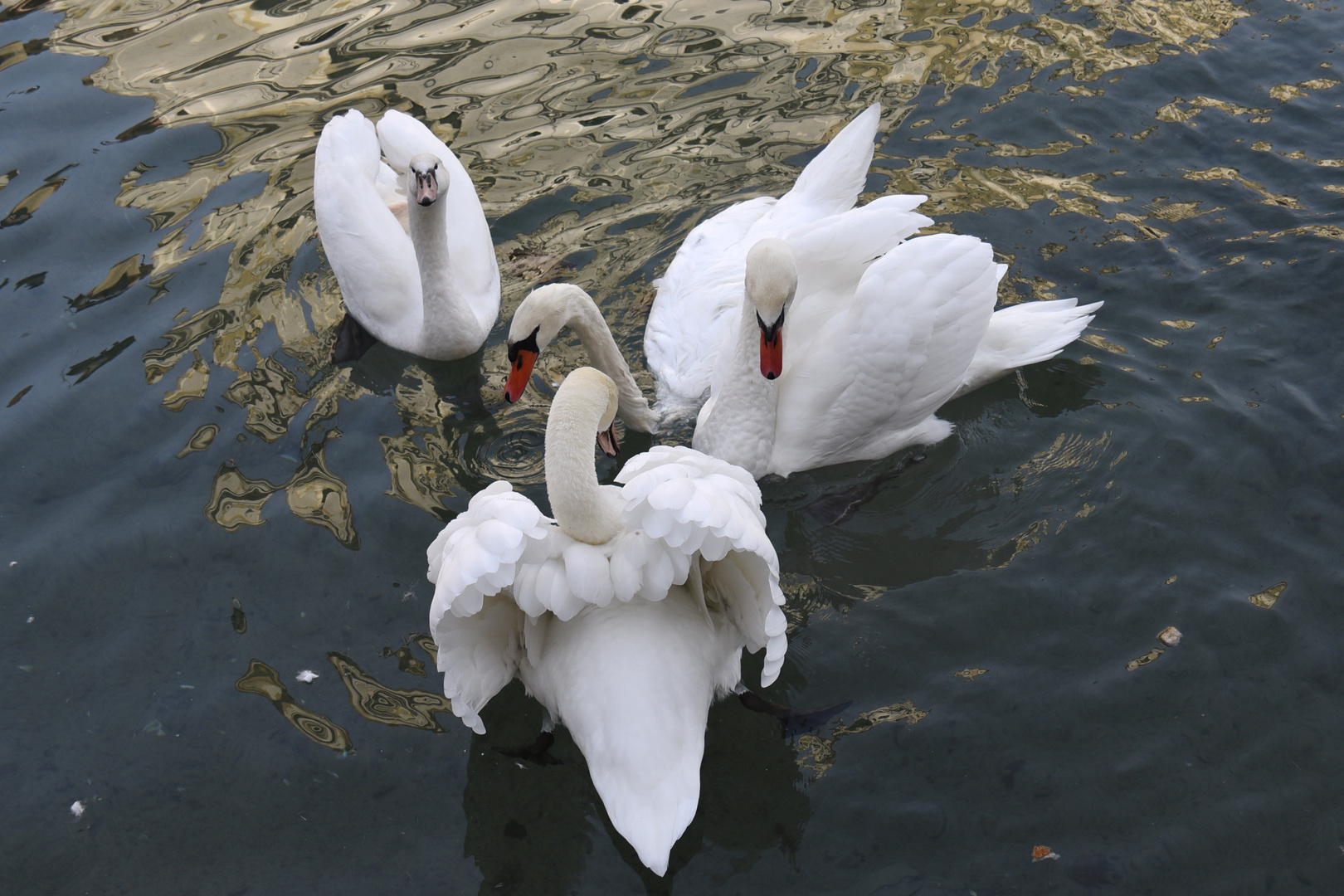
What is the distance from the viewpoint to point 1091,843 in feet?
12.5

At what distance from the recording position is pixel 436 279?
5902 mm

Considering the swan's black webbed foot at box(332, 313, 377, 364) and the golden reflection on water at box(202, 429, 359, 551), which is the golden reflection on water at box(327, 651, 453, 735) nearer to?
the golden reflection on water at box(202, 429, 359, 551)

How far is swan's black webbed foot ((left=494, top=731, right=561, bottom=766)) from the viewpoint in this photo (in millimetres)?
4215

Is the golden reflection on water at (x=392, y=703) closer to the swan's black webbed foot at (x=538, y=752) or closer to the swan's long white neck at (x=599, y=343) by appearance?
the swan's black webbed foot at (x=538, y=752)

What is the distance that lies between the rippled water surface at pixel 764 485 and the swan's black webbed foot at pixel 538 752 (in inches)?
3.0

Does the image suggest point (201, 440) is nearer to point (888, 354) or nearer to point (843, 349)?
point (843, 349)

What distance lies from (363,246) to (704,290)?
2.03 m

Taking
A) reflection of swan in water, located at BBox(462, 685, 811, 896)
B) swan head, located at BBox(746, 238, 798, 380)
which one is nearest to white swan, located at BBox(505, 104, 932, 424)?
swan head, located at BBox(746, 238, 798, 380)

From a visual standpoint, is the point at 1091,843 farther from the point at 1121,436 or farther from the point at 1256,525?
the point at 1121,436

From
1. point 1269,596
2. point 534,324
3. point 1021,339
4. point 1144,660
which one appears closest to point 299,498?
point 534,324

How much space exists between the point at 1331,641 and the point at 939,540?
1.65 meters

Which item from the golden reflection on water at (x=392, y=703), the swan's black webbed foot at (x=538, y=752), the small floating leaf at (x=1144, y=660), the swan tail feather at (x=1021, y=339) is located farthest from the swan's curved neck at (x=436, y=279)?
the small floating leaf at (x=1144, y=660)

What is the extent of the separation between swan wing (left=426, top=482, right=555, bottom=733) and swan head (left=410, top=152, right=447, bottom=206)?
2225 mm

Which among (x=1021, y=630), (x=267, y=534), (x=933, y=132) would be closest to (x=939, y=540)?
(x=1021, y=630)
